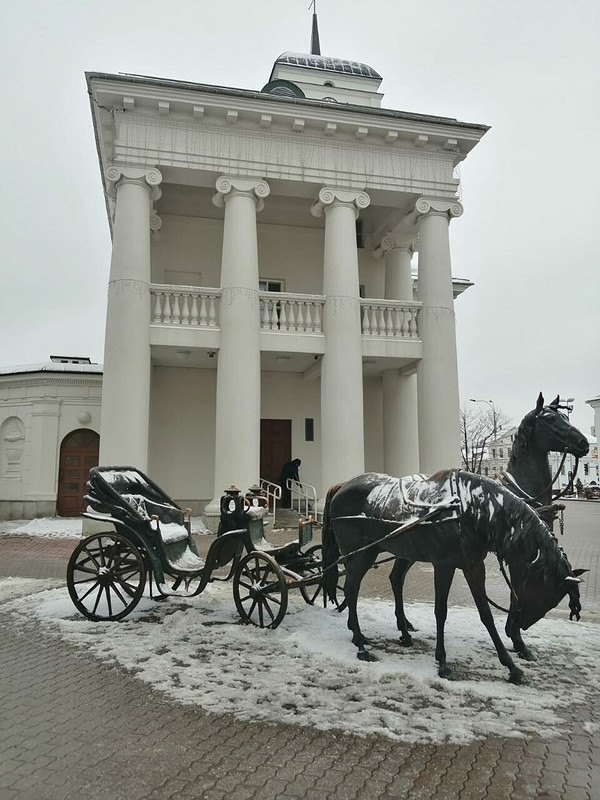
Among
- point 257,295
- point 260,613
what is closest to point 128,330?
point 257,295

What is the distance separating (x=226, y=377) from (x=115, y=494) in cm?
849

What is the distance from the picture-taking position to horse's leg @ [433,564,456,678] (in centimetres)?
472

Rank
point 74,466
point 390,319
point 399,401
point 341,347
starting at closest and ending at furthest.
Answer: point 341,347 < point 390,319 < point 74,466 < point 399,401

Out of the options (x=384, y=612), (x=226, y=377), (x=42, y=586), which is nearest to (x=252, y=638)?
(x=384, y=612)

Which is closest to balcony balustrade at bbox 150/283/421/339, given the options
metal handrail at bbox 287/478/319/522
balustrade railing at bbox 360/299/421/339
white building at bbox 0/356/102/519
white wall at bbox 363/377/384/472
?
balustrade railing at bbox 360/299/421/339

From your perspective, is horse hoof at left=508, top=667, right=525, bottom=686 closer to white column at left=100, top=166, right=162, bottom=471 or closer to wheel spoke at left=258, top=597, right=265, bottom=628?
wheel spoke at left=258, top=597, right=265, bottom=628

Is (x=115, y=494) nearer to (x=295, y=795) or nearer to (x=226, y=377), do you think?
(x=295, y=795)

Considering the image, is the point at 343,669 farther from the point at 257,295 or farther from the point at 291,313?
the point at 291,313

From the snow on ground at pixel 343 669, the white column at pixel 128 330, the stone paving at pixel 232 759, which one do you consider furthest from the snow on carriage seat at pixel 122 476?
the white column at pixel 128 330

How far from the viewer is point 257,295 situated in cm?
1545

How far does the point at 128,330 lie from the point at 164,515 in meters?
7.97

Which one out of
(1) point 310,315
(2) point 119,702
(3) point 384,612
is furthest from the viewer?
(1) point 310,315

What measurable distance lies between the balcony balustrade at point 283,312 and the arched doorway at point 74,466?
576cm

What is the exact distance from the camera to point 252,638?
5.72 meters
